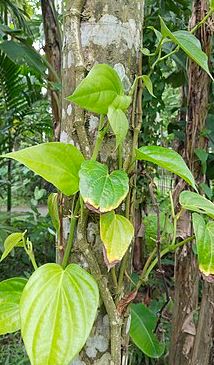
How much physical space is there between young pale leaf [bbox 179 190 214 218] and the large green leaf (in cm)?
1

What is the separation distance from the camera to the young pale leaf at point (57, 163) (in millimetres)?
387

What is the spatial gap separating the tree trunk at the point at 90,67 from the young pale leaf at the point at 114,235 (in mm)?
39

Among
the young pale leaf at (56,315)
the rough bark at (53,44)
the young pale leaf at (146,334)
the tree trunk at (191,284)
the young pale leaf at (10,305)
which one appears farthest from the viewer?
the rough bark at (53,44)

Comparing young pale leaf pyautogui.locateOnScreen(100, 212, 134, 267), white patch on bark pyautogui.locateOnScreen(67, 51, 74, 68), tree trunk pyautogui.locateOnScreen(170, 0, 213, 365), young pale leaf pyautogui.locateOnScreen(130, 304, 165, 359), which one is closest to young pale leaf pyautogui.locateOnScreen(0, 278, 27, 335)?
young pale leaf pyautogui.locateOnScreen(100, 212, 134, 267)

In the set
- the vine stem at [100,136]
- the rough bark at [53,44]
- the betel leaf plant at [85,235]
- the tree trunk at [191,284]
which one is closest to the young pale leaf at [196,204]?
the betel leaf plant at [85,235]

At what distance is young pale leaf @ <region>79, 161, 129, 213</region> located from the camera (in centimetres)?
A: 37

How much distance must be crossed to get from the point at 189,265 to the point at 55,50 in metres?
0.98

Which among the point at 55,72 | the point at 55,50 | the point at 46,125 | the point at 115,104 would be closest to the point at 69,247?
the point at 115,104

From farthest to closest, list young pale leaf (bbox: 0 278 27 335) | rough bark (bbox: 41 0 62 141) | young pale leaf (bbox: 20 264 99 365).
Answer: rough bark (bbox: 41 0 62 141), young pale leaf (bbox: 0 278 27 335), young pale leaf (bbox: 20 264 99 365)

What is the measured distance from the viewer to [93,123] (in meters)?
0.46

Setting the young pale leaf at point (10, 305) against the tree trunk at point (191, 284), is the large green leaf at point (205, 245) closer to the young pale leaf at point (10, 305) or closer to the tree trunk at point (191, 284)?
the young pale leaf at point (10, 305)

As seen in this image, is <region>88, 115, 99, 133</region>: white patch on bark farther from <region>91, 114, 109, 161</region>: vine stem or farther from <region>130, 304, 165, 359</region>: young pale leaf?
<region>130, 304, 165, 359</region>: young pale leaf

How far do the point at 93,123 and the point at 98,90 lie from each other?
0.08m

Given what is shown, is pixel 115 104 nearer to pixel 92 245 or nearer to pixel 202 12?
pixel 92 245
